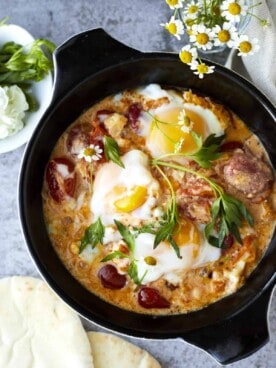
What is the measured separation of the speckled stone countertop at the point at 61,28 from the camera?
155 inches

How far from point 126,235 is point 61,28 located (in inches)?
53.7

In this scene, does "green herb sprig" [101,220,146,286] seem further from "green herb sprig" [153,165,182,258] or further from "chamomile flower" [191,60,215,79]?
"chamomile flower" [191,60,215,79]

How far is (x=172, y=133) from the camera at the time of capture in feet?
11.5

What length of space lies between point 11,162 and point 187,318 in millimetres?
1390

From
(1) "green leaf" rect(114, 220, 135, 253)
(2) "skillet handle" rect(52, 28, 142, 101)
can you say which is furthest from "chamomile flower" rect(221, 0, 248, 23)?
(1) "green leaf" rect(114, 220, 135, 253)

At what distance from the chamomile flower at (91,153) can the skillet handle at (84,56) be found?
0.31m

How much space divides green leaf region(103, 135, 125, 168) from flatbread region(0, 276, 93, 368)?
946mm

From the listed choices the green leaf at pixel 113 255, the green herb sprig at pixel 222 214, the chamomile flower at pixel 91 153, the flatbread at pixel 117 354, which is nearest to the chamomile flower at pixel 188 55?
the green herb sprig at pixel 222 214

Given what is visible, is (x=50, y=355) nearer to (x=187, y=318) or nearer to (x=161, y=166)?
(x=187, y=318)

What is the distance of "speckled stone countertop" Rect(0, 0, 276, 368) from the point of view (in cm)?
393

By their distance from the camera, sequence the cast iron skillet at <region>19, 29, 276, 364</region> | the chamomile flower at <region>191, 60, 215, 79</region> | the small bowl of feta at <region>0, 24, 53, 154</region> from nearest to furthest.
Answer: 1. the chamomile flower at <region>191, 60, 215, 79</region>
2. the cast iron skillet at <region>19, 29, 276, 364</region>
3. the small bowl of feta at <region>0, 24, 53, 154</region>

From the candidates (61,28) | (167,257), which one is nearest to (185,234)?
(167,257)

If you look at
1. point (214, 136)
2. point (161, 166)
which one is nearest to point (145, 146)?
point (161, 166)

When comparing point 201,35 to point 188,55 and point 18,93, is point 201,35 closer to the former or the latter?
point 188,55
